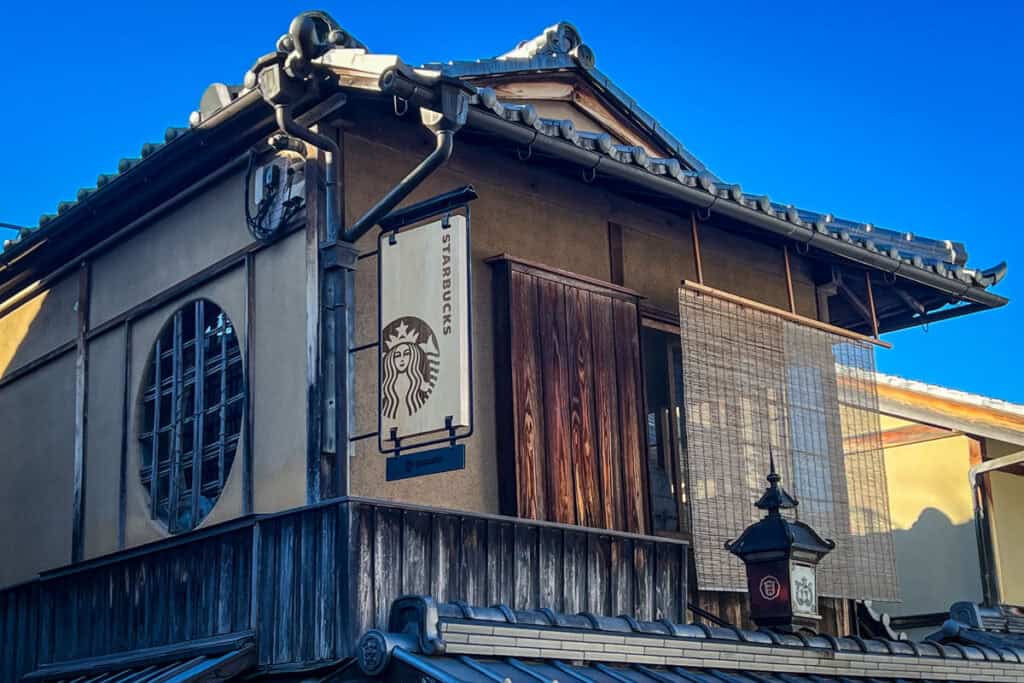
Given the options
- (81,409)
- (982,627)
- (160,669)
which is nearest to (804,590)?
(982,627)

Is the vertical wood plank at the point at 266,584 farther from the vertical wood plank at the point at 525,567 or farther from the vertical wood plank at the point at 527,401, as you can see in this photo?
the vertical wood plank at the point at 527,401

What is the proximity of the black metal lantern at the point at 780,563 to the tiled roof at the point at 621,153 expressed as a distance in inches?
102

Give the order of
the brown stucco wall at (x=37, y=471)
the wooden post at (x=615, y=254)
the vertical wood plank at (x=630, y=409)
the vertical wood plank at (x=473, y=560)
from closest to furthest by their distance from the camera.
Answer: the vertical wood plank at (x=473, y=560), the vertical wood plank at (x=630, y=409), the wooden post at (x=615, y=254), the brown stucco wall at (x=37, y=471)

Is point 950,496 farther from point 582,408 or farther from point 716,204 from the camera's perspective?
point 582,408

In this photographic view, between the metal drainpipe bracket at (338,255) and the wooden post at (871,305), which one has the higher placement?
the wooden post at (871,305)

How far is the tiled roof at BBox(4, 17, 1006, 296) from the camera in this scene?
35.7 ft

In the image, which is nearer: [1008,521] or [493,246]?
[493,246]

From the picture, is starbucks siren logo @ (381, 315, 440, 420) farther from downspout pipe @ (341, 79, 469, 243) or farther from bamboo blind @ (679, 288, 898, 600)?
bamboo blind @ (679, 288, 898, 600)

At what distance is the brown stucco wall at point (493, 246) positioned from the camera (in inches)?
411

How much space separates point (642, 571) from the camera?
11.0 m

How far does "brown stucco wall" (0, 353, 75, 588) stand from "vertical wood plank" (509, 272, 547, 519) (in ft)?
13.5

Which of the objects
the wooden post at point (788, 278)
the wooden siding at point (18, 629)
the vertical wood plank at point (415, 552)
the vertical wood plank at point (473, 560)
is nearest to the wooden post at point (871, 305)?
the wooden post at point (788, 278)

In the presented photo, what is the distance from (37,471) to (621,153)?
5.95m

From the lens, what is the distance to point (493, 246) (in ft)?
37.7
